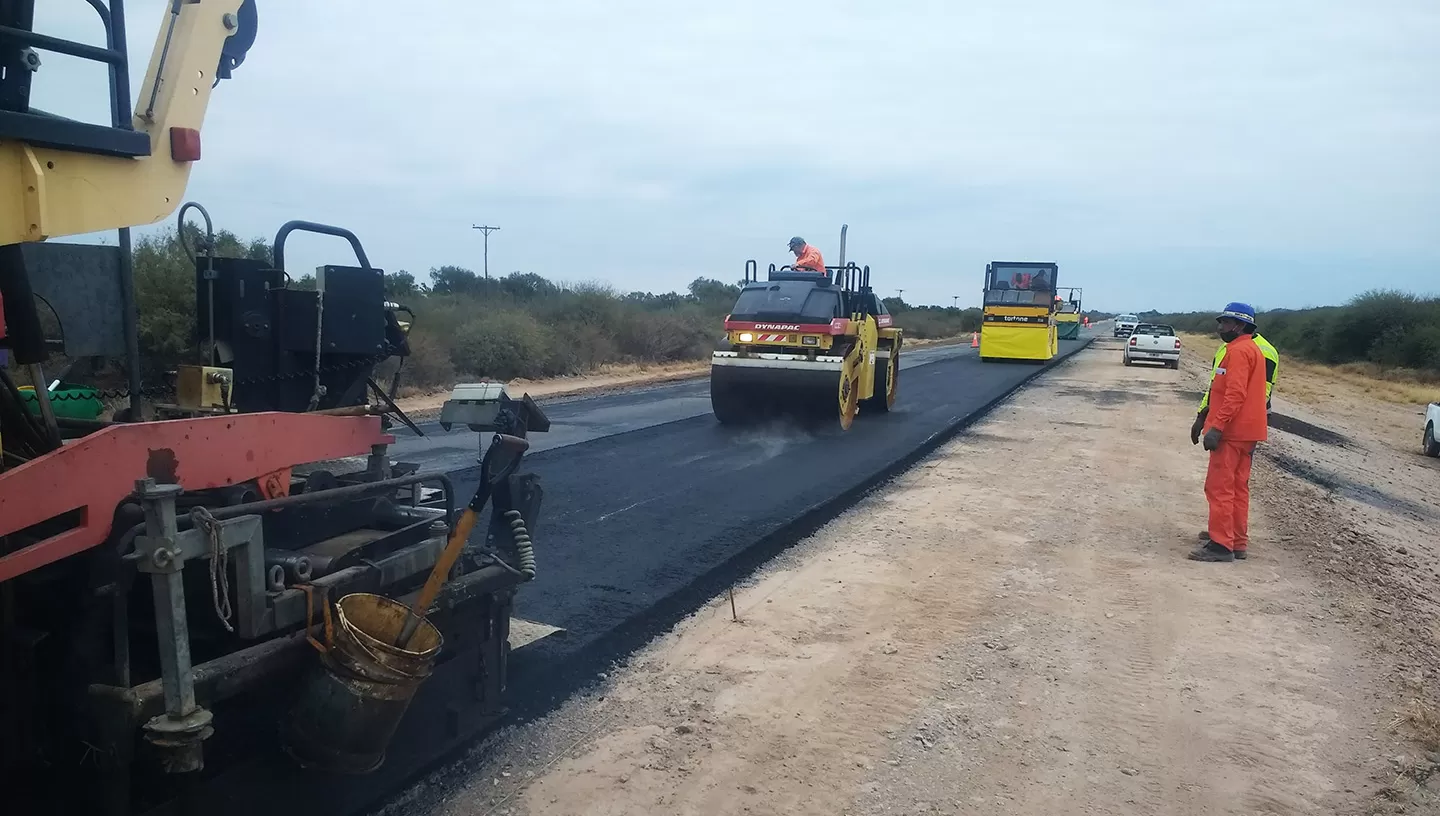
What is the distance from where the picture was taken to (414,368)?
18.6m

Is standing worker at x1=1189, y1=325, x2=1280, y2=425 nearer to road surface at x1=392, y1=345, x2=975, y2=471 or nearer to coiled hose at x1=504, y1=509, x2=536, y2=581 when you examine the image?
coiled hose at x1=504, y1=509, x2=536, y2=581

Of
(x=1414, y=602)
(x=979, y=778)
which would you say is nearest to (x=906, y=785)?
(x=979, y=778)

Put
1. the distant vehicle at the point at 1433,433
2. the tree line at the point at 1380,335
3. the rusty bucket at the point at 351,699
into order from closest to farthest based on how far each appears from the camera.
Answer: the rusty bucket at the point at 351,699, the distant vehicle at the point at 1433,433, the tree line at the point at 1380,335

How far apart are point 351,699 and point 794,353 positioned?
10.0 m

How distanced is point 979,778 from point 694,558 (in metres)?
2.85

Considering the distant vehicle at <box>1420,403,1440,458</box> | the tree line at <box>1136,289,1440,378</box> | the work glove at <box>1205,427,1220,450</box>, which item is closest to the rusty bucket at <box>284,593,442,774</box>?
the work glove at <box>1205,427,1220,450</box>

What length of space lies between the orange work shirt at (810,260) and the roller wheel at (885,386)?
1787 millimetres

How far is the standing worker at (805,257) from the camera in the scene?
44.8 ft

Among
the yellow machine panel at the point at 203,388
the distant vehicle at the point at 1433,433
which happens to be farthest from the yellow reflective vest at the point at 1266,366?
the distant vehicle at the point at 1433,433

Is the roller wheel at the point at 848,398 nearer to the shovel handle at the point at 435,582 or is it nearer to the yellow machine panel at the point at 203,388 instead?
the shovel handle at the point at 435,582

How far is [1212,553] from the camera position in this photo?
277 inches

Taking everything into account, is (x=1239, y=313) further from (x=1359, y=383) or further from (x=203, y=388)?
(x=1359, y=383)

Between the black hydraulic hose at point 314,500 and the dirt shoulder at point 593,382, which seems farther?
the dirt shoulder at point 593,382

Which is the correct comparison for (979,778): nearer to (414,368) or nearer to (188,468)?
(188,468)
